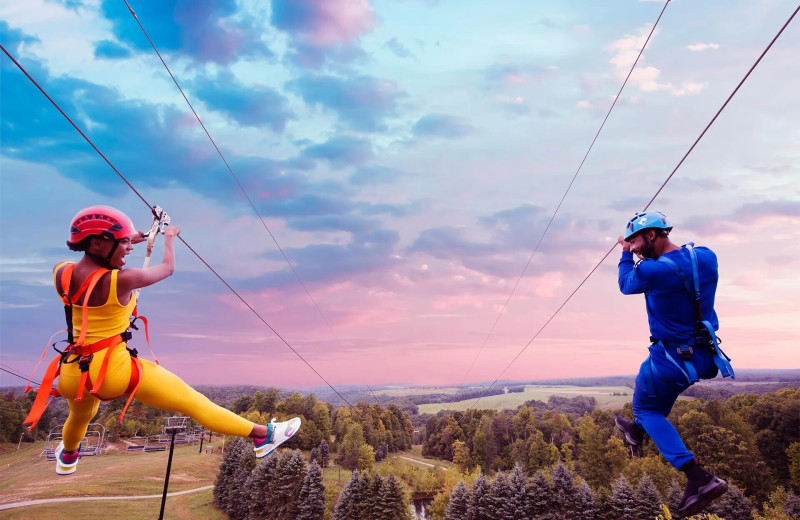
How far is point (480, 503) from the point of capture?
50312mm

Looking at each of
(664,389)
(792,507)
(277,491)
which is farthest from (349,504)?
(664,389)

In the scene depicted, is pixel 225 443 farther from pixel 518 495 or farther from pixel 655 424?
pixel 655 424

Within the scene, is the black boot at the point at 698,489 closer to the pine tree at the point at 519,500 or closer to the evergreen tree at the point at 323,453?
the pine tree at the point at 519,500

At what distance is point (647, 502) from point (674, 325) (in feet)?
173

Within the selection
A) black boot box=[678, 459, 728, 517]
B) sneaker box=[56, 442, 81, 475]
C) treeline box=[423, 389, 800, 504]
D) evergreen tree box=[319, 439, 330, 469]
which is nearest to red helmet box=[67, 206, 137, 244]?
sneaker box=[56, 442, 81, 475]

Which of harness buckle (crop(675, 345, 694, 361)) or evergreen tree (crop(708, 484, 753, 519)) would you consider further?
evergreen tree (crop(708, 484, 753, 519))

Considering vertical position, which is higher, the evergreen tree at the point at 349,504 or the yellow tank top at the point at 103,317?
the yellow tank top at the point at 103,317

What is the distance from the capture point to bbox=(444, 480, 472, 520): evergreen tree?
5062cm

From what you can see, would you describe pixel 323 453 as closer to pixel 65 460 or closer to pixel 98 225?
pixel 65 460

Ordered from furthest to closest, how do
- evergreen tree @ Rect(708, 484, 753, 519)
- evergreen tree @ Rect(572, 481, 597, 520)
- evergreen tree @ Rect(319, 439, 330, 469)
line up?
evergreen tree @ Rect(319, 439, 330, 469), evergreen tree @ Rect(572, 481, 597, 520), evergreen tree @ Rect(708, 484, 753, 519)

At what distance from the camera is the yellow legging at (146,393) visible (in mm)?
4645

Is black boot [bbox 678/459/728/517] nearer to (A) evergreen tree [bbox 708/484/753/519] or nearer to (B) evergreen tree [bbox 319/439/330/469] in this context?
(A) evergreen tree [bbox 708/484/753/519]

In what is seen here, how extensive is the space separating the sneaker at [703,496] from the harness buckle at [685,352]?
4.04 feet

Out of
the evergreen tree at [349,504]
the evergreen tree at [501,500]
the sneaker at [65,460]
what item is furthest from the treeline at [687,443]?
the sneaker at [65,460]
